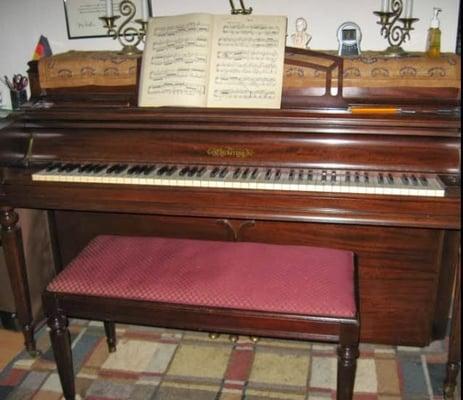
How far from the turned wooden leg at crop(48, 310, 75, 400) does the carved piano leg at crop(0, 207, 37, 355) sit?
440 millimetres

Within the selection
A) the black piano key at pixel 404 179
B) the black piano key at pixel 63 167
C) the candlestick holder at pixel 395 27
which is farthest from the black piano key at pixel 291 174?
the black piano key at pixel 63 167

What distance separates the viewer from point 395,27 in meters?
2.26

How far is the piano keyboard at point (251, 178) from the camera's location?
169 cm

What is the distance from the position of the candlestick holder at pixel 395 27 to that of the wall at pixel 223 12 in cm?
6

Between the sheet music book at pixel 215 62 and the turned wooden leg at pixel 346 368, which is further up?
the sheet music book at pixel 215 62

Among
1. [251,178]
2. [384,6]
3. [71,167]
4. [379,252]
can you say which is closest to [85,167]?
[71,167]

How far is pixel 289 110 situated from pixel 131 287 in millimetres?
863

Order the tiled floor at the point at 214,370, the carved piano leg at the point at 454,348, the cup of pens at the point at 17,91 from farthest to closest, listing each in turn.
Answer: the cup of pens at the point at 17,91 < the tiled floor at the point at 214,370 < the carved piano leg at the point at 454,348

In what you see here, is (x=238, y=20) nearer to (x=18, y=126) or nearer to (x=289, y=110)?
(x=289, y=110)

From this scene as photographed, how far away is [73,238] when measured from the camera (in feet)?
7.87

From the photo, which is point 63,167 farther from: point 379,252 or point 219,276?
point 379,252

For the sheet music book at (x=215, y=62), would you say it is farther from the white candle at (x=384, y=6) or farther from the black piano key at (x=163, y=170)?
the white candle at (x=384, y=6)

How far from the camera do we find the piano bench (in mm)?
1535

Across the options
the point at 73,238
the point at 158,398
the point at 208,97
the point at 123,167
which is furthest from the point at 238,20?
the point at 158,398
